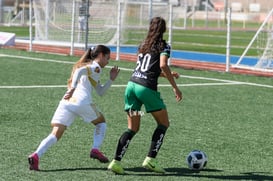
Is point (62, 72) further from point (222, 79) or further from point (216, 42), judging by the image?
point (216, 42)

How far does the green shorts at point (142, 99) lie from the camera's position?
826 centimetres

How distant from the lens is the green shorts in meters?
8.26

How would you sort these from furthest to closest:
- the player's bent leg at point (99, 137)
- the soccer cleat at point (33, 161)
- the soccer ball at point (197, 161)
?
the player's bent leg at point (99, 137), the soccer ball at point (197, 161), the soccer cleat at point (33, 161)

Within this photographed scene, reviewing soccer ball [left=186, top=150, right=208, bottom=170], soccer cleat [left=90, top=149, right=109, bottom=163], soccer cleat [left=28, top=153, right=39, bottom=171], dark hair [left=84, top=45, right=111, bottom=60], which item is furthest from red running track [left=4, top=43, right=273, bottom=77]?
soccer cleat [left=28, top=153, right=39, bottom=171]

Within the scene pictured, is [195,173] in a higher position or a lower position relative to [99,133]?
lower

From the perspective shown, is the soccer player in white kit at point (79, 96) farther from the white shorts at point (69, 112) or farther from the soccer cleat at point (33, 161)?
the soccer cleat at point (33, 161)

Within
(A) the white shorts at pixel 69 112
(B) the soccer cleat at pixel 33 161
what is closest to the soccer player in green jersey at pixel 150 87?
(A) the white shorts at pixel 69 112

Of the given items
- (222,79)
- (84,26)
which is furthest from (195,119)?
(84,26)

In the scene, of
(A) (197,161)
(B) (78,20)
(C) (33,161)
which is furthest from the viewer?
(B) (78,20)

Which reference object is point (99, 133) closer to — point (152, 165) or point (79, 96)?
point (79, 96)

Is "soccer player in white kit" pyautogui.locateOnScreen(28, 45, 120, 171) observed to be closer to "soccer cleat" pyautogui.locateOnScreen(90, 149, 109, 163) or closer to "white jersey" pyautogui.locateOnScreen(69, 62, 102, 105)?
"white jersey" pyautogui.locateOnScreen(69, 62, 102, 105)

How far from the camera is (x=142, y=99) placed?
326 inches

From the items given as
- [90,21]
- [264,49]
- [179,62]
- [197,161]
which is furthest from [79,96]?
[90,21]

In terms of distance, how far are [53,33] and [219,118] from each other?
16640 mm
